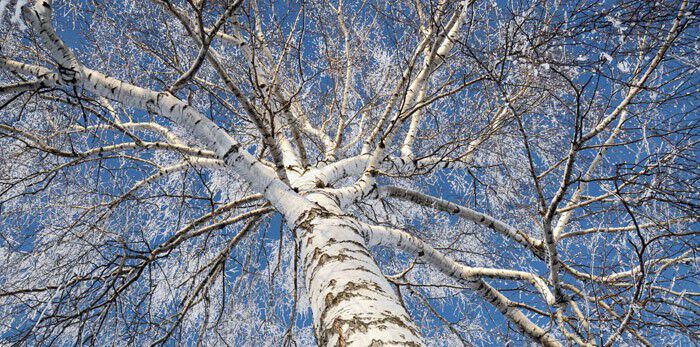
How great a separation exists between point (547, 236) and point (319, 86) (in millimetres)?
3462

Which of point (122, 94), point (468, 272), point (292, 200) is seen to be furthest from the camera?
point (468, 272)

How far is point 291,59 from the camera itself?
4.96 metres

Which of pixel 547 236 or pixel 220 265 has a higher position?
pixel 220 265

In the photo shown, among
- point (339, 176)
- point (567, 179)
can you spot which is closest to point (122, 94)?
point (339, 176)

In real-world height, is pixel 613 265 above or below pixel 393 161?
below

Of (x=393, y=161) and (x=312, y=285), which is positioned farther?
(x=393, y=161)

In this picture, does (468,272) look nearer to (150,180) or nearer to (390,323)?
(390,323)

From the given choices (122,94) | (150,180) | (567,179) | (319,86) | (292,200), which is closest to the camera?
(567,179)

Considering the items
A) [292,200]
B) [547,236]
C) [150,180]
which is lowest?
[547,236]

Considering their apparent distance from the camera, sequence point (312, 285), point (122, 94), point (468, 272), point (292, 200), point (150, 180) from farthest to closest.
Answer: point (150, 180) → point (468, 272) → point (122, 94) → point (292, 200) → point (312, 285)

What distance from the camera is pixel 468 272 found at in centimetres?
279

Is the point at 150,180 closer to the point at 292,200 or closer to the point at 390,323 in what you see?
the point at 292,200

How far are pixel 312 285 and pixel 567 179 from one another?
119cm

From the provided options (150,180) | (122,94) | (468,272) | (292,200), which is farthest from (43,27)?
(468,272)
